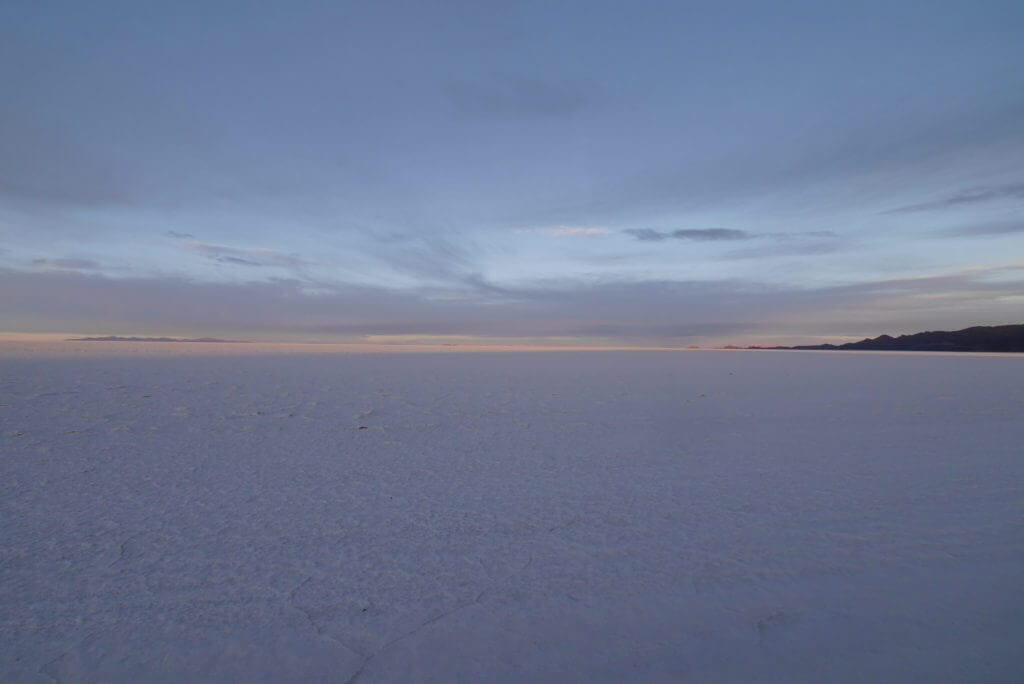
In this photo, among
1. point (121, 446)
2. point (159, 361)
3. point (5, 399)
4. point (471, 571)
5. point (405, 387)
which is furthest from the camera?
point (159, 361)

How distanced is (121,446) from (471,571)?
4.91 meters

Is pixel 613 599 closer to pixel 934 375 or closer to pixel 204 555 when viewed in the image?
pixel 204 555

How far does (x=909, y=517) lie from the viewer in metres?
4.59

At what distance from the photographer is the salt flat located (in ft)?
9.20

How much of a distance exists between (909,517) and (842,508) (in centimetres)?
46

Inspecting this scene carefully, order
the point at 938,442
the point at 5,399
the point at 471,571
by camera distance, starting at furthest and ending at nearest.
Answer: the point at 5,399 → the point at 938,442 → the point at 471,571

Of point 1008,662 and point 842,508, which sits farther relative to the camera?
point 842,508

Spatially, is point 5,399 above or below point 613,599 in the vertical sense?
above

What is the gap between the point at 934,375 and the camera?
15711 millimetres

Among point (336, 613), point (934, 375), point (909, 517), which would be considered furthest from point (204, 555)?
point (934, 375)

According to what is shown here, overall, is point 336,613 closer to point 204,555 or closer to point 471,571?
point 471,571

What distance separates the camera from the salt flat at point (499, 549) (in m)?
2.80

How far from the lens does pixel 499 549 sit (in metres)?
3.96

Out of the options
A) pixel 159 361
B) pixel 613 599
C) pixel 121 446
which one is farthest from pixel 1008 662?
pixel 159 361
